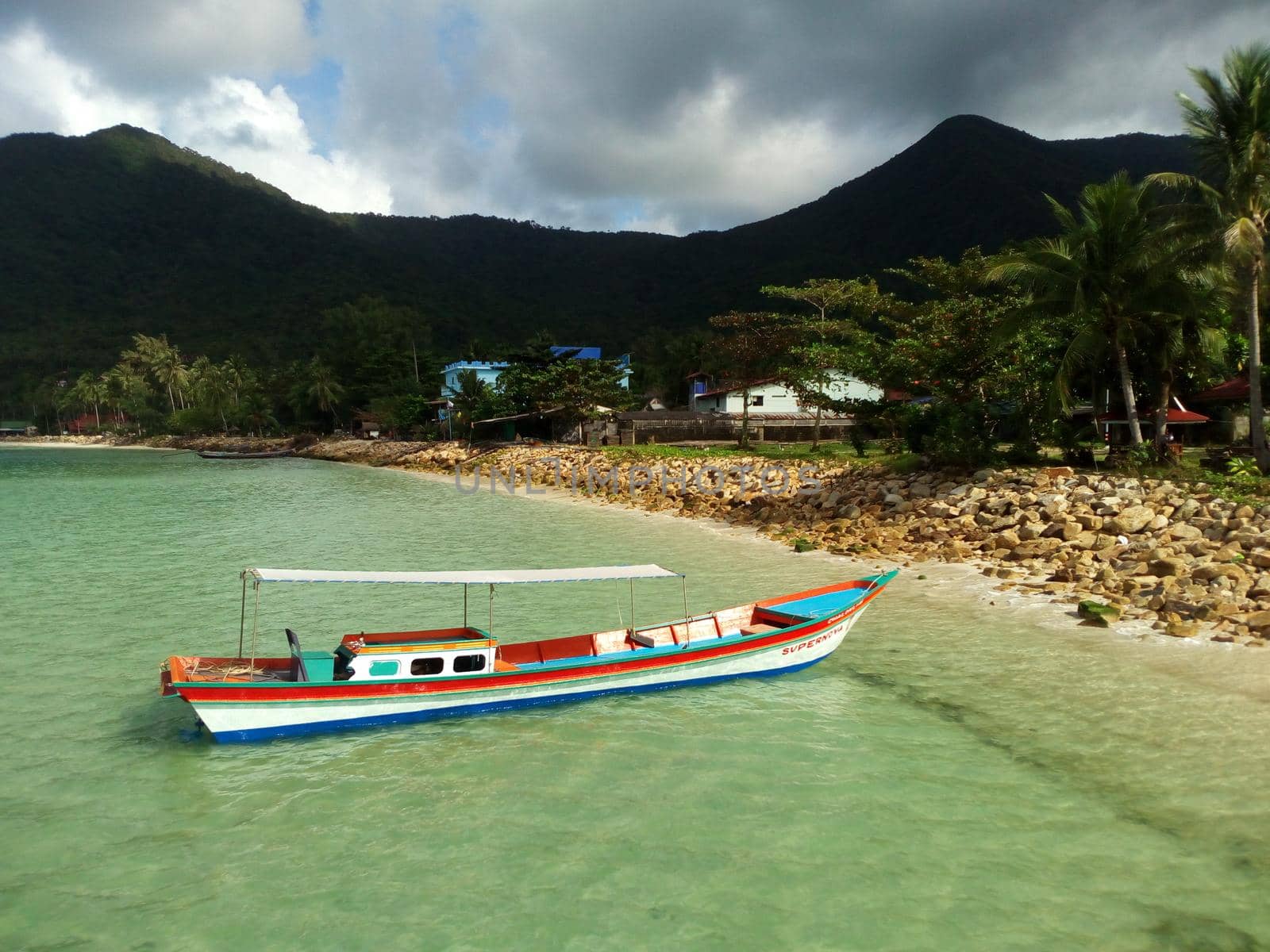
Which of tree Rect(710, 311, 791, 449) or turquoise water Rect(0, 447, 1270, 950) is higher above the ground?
tree Rect(710, 311, 791, 449)

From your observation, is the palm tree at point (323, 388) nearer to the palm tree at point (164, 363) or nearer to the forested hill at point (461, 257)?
the forested hill at point (461, 257)

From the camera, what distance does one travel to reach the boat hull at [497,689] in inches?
453

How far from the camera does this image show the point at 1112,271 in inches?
1033

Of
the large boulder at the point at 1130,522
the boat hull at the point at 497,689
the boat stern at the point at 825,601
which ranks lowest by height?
the boat hull at the point at 497,689

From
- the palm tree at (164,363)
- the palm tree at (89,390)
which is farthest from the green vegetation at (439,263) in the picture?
the palm tree at (89,390)

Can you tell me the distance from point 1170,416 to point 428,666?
29557mm

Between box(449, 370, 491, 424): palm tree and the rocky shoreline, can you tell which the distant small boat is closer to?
box(449, 370, 491, 424): palm tree

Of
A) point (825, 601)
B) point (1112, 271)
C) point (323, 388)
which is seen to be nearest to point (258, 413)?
point (323, 388)

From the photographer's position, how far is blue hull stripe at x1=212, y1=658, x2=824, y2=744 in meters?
11.8

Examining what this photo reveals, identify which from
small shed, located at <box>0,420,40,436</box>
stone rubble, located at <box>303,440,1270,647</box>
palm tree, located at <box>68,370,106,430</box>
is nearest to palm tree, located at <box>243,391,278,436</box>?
palm tree, located at <box>68,370,106,430</box>

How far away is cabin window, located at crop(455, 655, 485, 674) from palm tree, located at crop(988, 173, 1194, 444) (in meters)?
22.4

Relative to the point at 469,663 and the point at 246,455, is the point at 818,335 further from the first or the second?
the point at 246,455

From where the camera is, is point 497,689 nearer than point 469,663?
Yes

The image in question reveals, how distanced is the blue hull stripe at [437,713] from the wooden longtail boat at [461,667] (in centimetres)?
2
